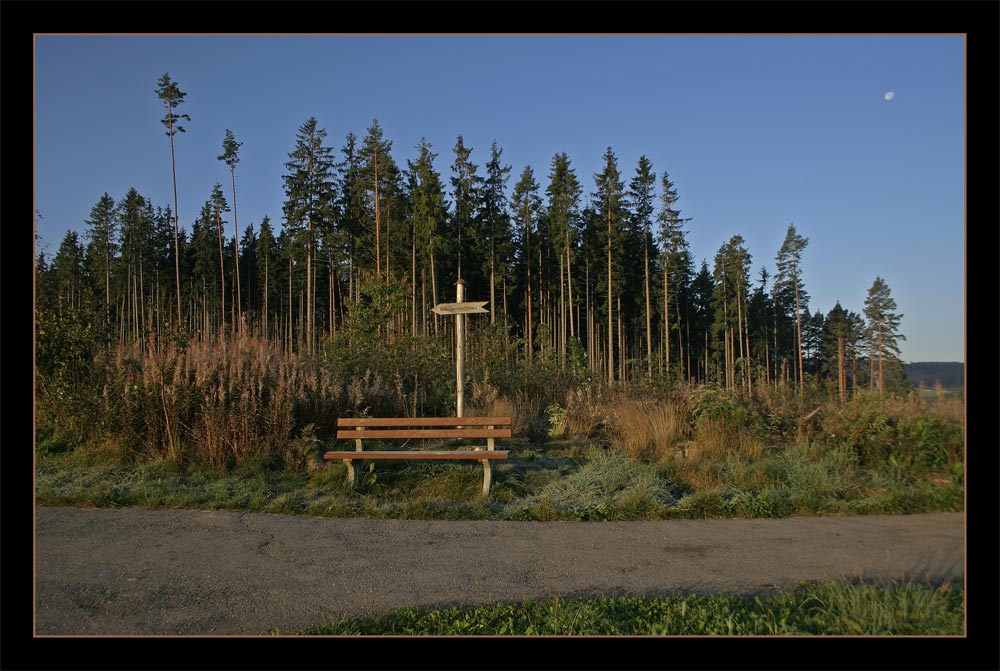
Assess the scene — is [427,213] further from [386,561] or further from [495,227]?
[386,561]

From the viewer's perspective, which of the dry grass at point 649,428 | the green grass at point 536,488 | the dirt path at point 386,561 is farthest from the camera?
the dry grass at point 649,428

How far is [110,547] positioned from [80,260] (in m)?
52.9

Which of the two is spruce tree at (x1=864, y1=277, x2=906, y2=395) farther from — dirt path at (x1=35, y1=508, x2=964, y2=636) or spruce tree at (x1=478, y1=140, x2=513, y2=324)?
spruce tree at (x1=478, y1=140, x2=513, y2=324)

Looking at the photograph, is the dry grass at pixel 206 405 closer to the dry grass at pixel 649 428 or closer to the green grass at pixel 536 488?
the green grass at pixel 536 488

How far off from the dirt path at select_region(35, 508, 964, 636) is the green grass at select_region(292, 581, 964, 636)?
1.28 ft

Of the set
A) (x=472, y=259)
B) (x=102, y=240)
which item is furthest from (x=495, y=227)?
(x=102, y=240)

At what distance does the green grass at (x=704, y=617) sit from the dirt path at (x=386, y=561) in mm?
390

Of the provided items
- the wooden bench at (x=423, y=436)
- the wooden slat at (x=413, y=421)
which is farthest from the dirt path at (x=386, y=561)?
the wooden slat at (x=413, y=421)

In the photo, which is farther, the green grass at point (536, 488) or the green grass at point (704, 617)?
the green grass at point (536, 488)

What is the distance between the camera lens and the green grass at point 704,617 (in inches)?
134

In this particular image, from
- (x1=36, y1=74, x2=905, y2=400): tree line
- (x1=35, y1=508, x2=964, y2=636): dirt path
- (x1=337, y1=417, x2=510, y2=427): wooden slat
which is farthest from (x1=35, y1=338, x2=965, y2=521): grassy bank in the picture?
(x1=36, y1=74, x2=905, y2=400): tree line

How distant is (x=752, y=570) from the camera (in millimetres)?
4816

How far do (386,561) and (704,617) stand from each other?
263cm
